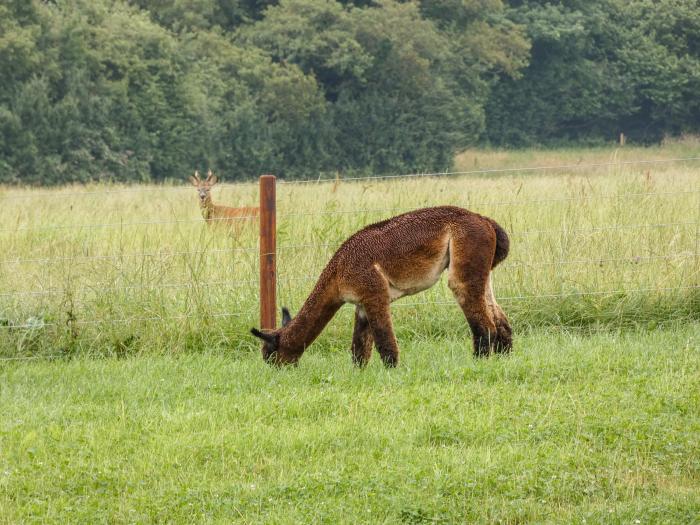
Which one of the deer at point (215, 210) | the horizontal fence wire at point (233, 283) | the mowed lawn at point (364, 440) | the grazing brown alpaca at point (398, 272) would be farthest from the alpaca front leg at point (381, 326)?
the deer at point (215, 210)

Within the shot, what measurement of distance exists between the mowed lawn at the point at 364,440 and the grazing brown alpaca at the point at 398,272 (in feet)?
1.03

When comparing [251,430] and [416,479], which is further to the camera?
[251,430]

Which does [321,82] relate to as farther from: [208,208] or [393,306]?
[393,306]

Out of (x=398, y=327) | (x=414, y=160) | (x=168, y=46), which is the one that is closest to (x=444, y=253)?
(x=398, y=327)

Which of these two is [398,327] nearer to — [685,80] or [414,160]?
[414,160]

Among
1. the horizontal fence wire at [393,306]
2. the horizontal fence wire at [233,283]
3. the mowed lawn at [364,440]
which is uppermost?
the horizontal fence wire at [233,283]

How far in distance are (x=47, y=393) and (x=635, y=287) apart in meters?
6.01

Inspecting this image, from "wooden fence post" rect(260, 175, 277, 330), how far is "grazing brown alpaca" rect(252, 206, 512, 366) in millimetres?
1191

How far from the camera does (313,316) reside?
30.6ft

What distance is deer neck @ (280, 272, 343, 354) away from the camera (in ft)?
30.6

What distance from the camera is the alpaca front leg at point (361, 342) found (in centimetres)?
946

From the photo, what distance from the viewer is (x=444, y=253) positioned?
9.28 m

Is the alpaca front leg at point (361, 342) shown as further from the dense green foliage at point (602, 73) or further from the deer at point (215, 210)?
the dense green foliage at point (602, 73)

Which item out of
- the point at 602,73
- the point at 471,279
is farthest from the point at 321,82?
the point at 471,279
